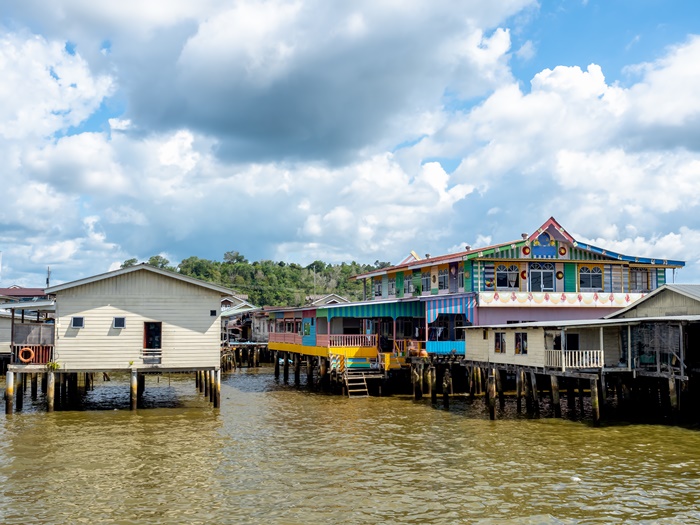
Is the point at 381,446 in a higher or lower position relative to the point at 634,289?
lower

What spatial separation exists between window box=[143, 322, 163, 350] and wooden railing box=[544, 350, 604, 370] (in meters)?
18.5

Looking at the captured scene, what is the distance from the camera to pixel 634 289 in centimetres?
4884

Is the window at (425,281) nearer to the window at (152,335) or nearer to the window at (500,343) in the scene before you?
the window at (500,343)

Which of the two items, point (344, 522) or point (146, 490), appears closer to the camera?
point (344, 522)

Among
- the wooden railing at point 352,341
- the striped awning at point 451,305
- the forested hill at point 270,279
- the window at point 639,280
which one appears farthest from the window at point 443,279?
the forested hill at point 270,279

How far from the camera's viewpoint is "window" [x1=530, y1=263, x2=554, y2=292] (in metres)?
44.8

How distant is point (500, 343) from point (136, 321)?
60.3 feet

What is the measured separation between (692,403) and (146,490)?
83.1ft

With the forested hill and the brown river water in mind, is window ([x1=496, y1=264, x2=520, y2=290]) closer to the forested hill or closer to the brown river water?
the brown river water

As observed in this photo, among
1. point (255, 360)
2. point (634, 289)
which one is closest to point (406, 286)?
point (634, 289)

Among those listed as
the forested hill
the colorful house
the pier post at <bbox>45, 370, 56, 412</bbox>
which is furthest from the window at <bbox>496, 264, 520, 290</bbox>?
the forested hill

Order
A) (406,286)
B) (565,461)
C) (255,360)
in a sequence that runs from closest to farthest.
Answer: (565,461), (406,286), (255,360)

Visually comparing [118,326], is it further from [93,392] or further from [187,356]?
[93,392]

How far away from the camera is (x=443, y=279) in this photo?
48.0 metres
